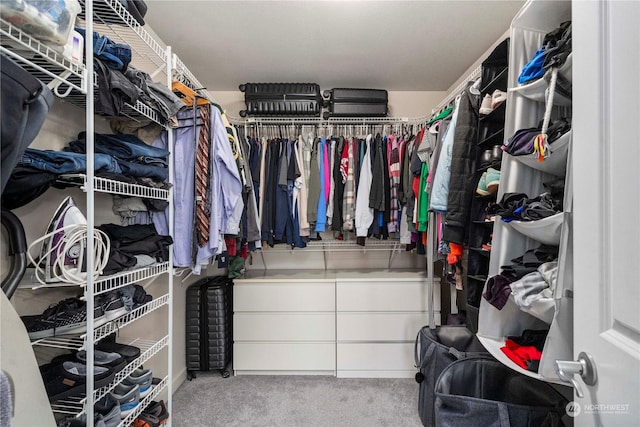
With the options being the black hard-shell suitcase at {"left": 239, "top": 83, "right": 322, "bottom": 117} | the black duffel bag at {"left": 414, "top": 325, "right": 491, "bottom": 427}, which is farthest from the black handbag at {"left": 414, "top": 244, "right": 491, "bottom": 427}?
the black hard-shell suitcase at {"left": 239, "top": 83, "right": 322, "bottom": 117}

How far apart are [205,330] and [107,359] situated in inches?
45.1

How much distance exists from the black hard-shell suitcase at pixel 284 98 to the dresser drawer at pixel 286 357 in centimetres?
189

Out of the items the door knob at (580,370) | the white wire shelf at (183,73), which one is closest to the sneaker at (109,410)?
the door knob at (580,370)

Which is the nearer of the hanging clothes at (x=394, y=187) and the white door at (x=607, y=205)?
the white door at (x=607, y=205)

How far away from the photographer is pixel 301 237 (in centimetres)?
213

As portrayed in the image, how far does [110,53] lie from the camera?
Answer: 1039 millimetres

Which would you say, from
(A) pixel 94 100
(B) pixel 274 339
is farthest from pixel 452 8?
(B) pixel 274 339

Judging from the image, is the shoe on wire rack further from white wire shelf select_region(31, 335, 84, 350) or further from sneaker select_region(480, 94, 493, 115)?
sneaker select_region(480, 94, 493, 115)

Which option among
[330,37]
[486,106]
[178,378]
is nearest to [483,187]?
[486,106]

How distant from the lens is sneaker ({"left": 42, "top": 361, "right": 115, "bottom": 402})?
894 millimetres

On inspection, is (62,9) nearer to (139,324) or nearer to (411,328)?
(139,324)

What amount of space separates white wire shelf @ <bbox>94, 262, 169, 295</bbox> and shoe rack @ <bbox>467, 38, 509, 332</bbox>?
1.52m

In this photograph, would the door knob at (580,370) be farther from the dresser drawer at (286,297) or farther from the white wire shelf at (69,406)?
the dresser drawer at (286,297)

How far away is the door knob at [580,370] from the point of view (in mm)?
516
